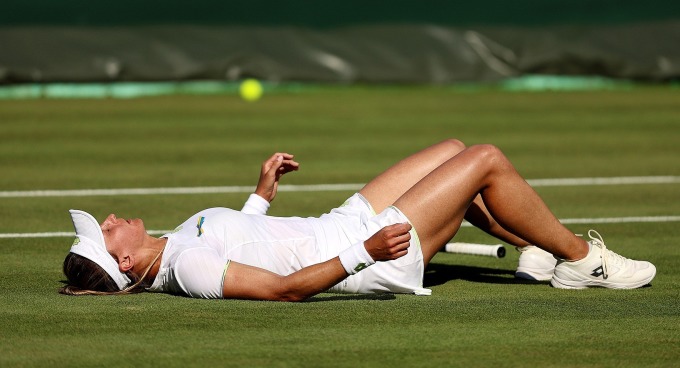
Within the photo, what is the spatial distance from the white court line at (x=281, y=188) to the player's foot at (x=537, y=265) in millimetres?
3715

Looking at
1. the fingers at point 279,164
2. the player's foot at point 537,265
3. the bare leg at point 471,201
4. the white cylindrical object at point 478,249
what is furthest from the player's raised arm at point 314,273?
the white cylindrical object at point 478,249

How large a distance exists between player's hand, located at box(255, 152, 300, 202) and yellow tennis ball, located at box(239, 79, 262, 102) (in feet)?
32.2

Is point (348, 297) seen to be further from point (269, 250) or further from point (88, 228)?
point (88, 228)

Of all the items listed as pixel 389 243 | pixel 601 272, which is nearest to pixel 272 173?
pixel 389 243

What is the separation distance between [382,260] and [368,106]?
10.5 metres

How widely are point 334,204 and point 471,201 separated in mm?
3454

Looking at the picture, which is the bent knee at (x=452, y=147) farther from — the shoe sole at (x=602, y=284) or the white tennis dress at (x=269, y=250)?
the shoe sole at (x=602, y=284)

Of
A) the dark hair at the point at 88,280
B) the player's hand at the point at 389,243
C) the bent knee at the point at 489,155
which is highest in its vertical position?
the bent knee at the point at 489,155

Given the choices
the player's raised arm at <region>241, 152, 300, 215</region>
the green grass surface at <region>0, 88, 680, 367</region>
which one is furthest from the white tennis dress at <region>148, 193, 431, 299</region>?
the player's raised arm at <region>241, 152, 300, 215</region>

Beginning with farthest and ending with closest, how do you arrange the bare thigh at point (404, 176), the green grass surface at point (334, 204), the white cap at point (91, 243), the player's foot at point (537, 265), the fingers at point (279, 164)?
the fingers at point (279, 164) → the player's foot at point (537, 265) → the bare thigh at point (404, 176) → the white cap at point (91, 243) → the green grass surface at point (334, 204)

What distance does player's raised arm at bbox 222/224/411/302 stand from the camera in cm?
519

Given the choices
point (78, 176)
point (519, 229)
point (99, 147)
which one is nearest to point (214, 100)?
point (99, 147)

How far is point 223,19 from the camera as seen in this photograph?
1708 centimetres

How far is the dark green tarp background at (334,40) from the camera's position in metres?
16.1
